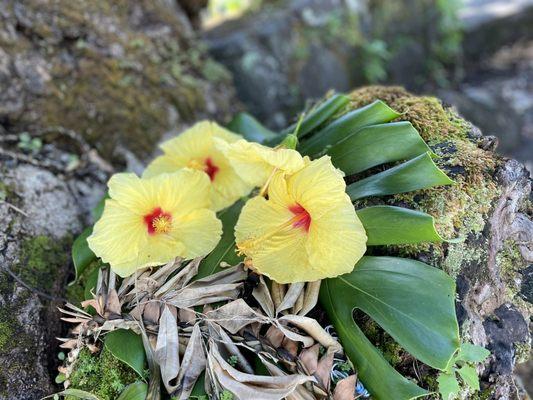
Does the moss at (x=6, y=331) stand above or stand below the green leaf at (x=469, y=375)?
below

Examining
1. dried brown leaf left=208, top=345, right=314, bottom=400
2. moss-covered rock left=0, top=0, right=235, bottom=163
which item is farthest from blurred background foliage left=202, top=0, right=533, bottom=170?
dried brown leaf left=208, top=345, right=314, bottom=400

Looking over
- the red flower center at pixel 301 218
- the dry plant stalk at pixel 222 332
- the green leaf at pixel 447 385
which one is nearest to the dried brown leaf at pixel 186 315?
the dry plant stalk at pixel 222 332

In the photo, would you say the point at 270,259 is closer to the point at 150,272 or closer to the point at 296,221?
the point at 296,221

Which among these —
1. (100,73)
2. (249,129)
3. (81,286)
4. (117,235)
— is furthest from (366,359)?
(100,73)

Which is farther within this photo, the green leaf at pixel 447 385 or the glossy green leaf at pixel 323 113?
the glossy green leaf at pixel 323 113

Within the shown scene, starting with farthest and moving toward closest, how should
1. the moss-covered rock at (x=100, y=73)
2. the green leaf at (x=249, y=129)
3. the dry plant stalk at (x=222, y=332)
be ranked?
the moss-covered rock at (x=100, y=73) < the green leaf at (x=249, y=129) < the dry plant stalk at (x=222, y=332)

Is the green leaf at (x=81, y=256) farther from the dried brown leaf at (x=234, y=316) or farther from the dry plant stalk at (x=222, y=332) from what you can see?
the dried brown leaf at (x=234, y=316)
